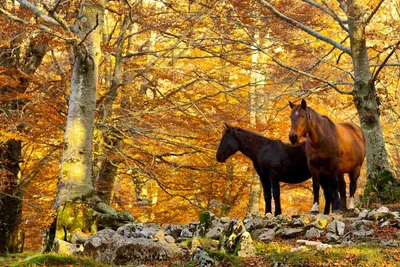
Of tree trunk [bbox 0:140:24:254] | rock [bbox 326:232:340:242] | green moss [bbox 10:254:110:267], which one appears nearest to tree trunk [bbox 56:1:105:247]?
green moss [bbox 10:254:110:267]

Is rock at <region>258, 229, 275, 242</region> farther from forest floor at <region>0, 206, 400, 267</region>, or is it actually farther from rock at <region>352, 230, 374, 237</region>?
rock at <region>352, 230, 374, 237</region>

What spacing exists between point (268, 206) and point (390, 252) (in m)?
4.43

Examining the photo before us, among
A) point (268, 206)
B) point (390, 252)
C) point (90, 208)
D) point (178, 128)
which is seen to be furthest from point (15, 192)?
point (390, 252)

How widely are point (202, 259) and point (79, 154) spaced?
3.98 m

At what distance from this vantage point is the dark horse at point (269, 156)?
9586mm

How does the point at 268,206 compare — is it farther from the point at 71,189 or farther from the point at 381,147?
the point at 71,189

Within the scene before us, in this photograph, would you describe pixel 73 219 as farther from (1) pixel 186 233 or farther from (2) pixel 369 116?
(2) pixel 369 116

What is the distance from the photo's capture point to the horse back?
926cm

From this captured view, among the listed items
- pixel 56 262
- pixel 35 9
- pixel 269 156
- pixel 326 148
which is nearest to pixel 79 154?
pixel 35 9

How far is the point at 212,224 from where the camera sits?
760cm

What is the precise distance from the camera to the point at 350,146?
31.0ft

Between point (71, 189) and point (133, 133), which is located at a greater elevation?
point (133, 133)

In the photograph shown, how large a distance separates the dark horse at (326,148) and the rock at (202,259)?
3.38m

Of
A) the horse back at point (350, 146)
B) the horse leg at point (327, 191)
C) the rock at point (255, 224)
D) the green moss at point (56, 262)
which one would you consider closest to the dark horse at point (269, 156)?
the horse leg at point (327, 191)
